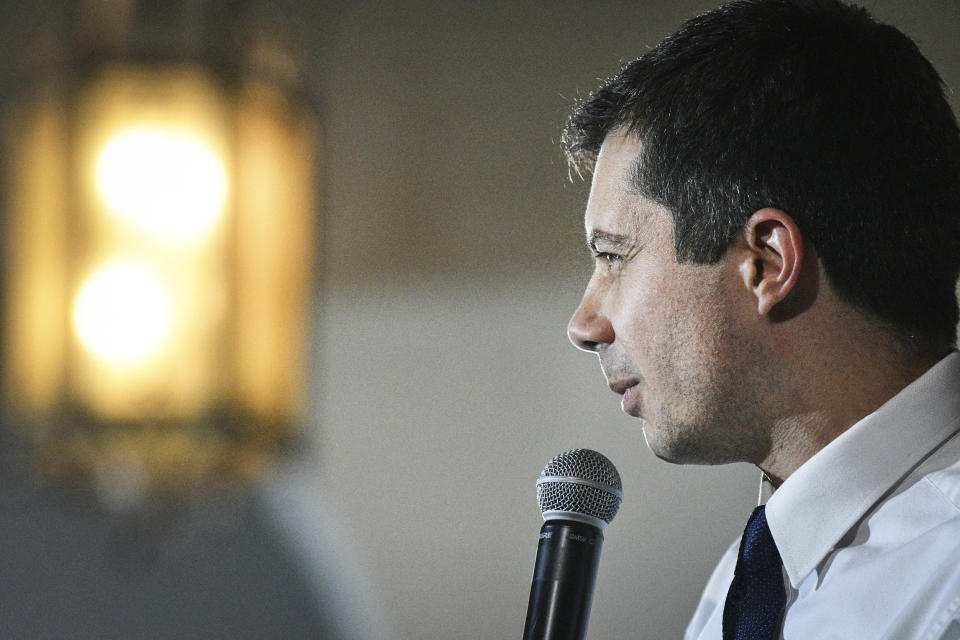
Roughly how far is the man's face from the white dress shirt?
0.07 meters

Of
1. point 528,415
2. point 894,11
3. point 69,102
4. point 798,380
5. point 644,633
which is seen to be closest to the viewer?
point 798,380

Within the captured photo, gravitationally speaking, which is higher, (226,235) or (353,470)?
(226,235)

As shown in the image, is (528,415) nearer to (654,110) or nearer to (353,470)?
(353,470)

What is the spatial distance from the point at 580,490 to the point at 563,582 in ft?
0.29

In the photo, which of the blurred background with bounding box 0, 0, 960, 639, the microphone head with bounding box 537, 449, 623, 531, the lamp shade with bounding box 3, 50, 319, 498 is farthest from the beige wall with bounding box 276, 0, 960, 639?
the microphone head with bounding box 537, 449, 623, 531

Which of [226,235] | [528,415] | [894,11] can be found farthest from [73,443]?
[894,11]

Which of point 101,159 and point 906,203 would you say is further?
point 101,159

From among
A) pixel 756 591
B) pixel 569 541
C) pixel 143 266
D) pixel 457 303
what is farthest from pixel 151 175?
pixel 457 303

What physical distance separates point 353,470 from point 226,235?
1014 millimetres

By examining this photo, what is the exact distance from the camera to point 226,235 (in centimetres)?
147

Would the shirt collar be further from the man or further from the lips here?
the lips

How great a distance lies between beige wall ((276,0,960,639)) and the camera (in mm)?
2297

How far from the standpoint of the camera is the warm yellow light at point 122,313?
1406mm

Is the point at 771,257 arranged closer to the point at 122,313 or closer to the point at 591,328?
the point at 591,328
